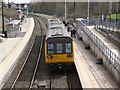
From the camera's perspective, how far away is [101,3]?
259ft

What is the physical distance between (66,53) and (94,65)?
296cm

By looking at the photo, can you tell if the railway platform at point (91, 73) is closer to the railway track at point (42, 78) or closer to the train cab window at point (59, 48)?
the railway track at point (42, 78)

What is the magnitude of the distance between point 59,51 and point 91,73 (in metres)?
2.53

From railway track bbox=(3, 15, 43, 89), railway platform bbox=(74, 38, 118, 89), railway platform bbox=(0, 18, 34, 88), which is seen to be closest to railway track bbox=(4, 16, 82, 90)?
railway track bbox=(3, 15, 43, 89)

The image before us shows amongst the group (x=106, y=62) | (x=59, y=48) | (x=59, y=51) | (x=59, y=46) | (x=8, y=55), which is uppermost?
(x=59, y=46)

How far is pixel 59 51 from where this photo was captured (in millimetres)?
22109

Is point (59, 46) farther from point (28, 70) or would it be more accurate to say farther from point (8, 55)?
point (8, 55)

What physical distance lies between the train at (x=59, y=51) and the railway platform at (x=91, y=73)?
1.12 metres

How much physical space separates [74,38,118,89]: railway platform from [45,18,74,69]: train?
112 centimetres

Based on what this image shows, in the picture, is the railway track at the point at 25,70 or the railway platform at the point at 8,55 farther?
the railway platform at the point at 8,55

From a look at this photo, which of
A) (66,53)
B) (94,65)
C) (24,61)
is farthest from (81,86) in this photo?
(24,61)

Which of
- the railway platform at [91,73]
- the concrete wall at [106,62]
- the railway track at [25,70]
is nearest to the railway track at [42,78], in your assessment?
the railway track at [25,70]

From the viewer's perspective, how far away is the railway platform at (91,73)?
18.5m

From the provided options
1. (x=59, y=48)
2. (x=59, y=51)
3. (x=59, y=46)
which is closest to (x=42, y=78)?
(x=59, y=51)
